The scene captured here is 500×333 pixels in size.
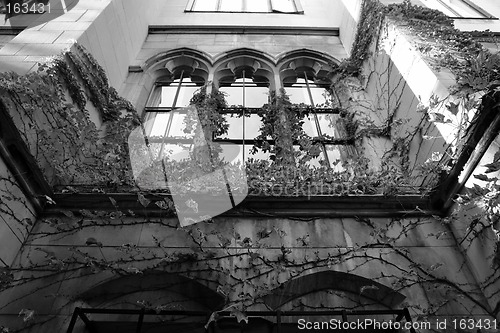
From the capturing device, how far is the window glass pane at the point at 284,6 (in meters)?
10.2

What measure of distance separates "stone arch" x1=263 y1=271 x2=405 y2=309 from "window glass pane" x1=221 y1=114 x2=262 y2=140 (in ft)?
9.44

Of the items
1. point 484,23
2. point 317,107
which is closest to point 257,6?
point 317,107

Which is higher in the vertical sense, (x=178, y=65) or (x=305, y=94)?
(x=178, y=65)

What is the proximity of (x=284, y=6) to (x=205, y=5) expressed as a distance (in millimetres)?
1942

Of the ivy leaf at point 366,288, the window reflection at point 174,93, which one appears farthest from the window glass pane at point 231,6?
the ivy leaf at point 366,288

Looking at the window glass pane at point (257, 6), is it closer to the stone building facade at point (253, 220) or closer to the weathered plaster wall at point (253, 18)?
the weathered plaster wall at point (253, 18)

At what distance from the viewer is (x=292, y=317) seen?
11.7 ft

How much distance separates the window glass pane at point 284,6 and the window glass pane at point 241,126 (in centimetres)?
457

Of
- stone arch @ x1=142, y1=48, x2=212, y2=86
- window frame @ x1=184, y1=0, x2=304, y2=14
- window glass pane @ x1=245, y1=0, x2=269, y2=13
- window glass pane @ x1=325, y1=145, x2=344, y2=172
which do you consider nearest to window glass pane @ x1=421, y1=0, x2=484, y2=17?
window frame @ x1=184, y1=0, x2=304, y2=14

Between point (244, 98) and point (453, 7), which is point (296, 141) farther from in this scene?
point (453, 7)

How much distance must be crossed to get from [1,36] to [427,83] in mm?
7626

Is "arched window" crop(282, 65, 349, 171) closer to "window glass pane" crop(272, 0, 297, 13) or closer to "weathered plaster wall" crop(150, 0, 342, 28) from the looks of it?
"weathered plaster wall" crop(150, 0, 342, 28)

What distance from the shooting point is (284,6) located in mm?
10516

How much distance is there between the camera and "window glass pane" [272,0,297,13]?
402 inches
